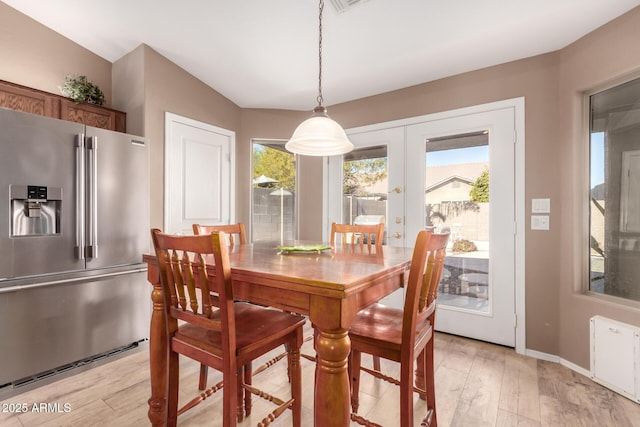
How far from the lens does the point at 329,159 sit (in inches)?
142

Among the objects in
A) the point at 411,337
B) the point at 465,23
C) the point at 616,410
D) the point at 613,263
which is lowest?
the point at 616,410

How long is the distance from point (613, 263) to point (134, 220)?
3619 mm

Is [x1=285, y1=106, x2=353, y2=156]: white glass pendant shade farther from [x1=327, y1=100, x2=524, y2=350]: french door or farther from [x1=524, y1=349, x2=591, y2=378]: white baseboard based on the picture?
[x1=524, y1=349, x2=591, y2=378]: white baseboard

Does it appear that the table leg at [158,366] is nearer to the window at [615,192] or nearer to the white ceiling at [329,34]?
the white ceiling at [329,34]

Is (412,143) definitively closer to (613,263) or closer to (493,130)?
(493,130)

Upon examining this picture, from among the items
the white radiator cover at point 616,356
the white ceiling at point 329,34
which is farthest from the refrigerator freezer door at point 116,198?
A: the white radiator cover at point 616,356

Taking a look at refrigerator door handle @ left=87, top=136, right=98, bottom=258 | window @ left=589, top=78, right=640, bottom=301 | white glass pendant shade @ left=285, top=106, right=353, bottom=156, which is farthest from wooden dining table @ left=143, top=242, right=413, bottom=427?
window @ left=589, top=78, right=640, bottom=301

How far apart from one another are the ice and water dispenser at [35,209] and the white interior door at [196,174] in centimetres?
88

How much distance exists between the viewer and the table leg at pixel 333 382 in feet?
3.42

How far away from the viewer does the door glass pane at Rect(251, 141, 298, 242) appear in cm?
382

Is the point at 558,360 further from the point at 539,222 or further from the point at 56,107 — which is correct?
the point at 56,107

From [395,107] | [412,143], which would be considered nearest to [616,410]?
[412,143]

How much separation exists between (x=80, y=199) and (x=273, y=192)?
6.62 feet

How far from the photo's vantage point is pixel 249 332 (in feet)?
4.47
